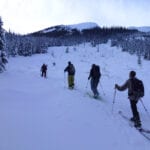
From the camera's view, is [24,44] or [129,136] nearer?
[129,136]

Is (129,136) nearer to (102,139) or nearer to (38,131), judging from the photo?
(102,139)

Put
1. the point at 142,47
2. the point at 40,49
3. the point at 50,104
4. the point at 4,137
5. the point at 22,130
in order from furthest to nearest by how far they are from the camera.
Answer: the point at 40,49 < the point at 142,47 < the point at 50,104 < the point at 22,130 < the point at 4,137

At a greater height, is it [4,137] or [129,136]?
[4,137]

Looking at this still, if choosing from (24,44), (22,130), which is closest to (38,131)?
(22,130)

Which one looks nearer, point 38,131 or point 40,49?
point 38,131

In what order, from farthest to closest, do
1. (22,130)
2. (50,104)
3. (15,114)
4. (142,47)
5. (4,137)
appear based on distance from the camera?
(142,47) → (50,104) → (15,114) → (22,130) → (4,137)

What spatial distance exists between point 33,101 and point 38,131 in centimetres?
432

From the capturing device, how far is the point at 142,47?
101m

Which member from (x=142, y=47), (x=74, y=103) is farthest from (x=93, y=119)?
(x=142, y=47)

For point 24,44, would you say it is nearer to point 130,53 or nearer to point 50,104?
point 130,53

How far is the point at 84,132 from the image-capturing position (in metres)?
7.89

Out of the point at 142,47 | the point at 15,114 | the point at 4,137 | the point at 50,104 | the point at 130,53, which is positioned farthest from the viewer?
the point at 142,47

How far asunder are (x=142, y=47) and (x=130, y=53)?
8.83 m

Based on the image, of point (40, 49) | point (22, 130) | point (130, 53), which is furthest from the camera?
point (40, 49)
